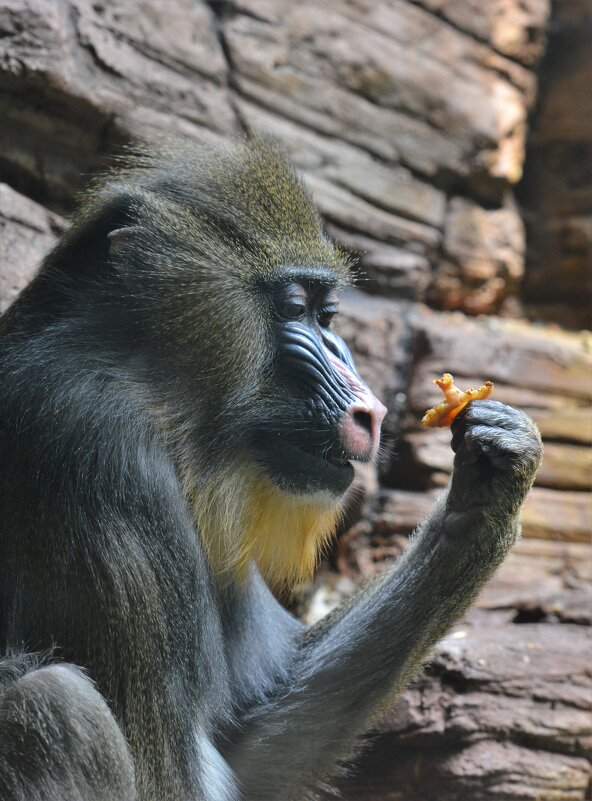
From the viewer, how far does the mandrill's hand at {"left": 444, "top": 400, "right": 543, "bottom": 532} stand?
144 inches

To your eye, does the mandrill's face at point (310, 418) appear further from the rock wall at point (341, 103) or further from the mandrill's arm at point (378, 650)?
the rock wall at point (341, 103)

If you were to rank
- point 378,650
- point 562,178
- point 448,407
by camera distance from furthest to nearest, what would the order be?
point 562,178, point 378,650, point 448,407

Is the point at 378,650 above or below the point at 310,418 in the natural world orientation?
below

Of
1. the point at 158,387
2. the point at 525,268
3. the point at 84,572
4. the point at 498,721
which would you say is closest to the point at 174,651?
the point at 84,572

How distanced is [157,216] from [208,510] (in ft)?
3.47

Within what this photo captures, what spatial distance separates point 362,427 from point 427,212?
3677 millimetres

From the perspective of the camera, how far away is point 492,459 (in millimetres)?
3695

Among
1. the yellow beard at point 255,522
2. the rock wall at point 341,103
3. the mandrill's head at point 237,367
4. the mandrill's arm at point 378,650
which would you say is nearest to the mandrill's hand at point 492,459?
the mandrill's arm at point 378,650

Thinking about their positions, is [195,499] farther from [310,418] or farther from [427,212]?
[427,212]

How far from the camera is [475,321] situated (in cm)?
736

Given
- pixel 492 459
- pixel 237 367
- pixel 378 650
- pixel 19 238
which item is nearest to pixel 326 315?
pixel 237 367

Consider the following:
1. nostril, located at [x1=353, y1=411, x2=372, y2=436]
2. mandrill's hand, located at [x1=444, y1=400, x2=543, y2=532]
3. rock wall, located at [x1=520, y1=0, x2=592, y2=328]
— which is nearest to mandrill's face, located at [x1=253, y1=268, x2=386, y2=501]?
nostril, located at [x1=353, y1=411, x2=372, y2=436]

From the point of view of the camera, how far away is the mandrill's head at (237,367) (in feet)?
11.5

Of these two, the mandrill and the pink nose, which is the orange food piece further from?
the pink nose
